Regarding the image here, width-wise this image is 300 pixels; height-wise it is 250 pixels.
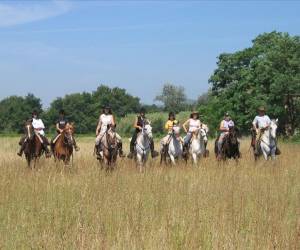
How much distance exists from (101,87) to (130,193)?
122554 mm

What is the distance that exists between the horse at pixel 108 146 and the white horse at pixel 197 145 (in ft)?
11.9

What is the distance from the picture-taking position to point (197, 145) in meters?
20.0

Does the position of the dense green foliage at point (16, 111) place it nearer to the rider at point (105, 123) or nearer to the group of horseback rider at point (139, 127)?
the group of horseback rider at point (139, 127)

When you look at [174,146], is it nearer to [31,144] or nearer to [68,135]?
[68,135]

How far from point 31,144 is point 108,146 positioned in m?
3.20

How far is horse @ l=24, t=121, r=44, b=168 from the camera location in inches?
731

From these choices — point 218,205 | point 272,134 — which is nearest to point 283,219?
point 218,205

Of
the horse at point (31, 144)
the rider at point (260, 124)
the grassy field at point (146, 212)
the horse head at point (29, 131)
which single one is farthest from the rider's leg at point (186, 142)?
the grassy field at point (146, 212)

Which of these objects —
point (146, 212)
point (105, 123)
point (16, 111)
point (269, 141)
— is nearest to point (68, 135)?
point (105, 123)

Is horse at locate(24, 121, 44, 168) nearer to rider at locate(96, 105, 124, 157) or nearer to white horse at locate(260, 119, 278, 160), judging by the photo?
rider at locate(96, 105, 124, 157)

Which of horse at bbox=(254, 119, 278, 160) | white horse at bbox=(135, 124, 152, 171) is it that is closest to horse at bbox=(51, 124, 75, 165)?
white horse at bbox=(135, 124, 152, 171)

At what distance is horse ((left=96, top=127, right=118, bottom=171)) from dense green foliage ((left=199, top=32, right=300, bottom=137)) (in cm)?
3045

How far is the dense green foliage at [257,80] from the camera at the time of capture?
152 ft

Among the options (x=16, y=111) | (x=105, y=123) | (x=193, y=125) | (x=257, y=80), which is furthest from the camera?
(x=16, y=111)
